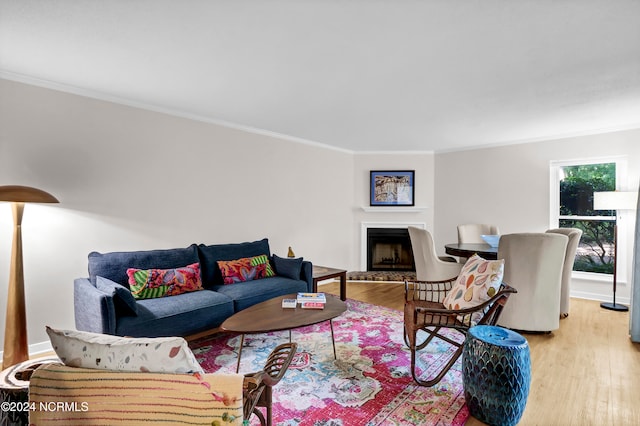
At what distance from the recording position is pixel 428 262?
3.97m

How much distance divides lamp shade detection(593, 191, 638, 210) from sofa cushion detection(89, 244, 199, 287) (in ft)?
15.9

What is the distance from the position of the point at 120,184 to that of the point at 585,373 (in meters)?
4.39

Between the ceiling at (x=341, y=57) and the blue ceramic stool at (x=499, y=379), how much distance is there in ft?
6.25

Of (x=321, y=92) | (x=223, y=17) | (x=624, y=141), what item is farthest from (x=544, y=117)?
(x=223, y=17)

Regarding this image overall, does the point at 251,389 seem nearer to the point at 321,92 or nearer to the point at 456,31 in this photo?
the point at 456,31

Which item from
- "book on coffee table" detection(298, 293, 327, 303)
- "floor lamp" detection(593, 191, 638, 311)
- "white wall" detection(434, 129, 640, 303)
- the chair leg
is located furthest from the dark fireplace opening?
the chair leg

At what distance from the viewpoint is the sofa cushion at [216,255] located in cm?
365

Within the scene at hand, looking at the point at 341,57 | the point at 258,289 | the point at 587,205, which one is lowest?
the point at 258,289

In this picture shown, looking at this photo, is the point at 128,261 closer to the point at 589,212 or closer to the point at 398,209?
the point at 398,209

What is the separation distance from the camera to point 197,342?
3143mm

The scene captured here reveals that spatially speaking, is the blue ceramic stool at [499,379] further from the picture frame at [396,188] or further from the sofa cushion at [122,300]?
the picture frame at [396,188]

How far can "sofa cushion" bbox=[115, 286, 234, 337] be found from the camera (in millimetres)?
2557

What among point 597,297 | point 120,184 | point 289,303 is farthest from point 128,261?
point 597,297

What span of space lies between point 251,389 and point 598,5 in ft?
8.48
